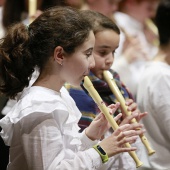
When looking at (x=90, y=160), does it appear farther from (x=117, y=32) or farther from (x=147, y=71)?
(x=147, y=71)

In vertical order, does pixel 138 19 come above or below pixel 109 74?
below

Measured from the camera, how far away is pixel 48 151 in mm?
1894

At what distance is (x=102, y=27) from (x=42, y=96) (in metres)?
0.63

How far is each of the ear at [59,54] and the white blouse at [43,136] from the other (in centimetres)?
12

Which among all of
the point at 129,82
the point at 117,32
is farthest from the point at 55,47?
the point at 129,82

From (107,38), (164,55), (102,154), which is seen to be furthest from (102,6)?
(102,154)

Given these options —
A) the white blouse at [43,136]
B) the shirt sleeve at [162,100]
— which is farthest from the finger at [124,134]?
the shirt sleeve at [162,100]

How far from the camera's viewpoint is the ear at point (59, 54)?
79.2 inches

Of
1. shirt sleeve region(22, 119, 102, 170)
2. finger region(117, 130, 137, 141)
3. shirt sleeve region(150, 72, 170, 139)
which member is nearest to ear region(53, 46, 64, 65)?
shirt sleeve region(22, 119, 102, 170)

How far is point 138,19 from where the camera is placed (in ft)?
14.7

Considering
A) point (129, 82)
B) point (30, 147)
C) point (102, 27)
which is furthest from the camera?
point (129, 82)

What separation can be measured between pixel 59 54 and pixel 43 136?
32 centimetres

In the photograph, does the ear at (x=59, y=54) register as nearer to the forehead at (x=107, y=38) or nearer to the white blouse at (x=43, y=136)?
the white blouse at (x=43, y=136)

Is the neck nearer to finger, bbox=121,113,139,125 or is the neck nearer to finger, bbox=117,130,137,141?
finger, bbox=121,113,139,125
